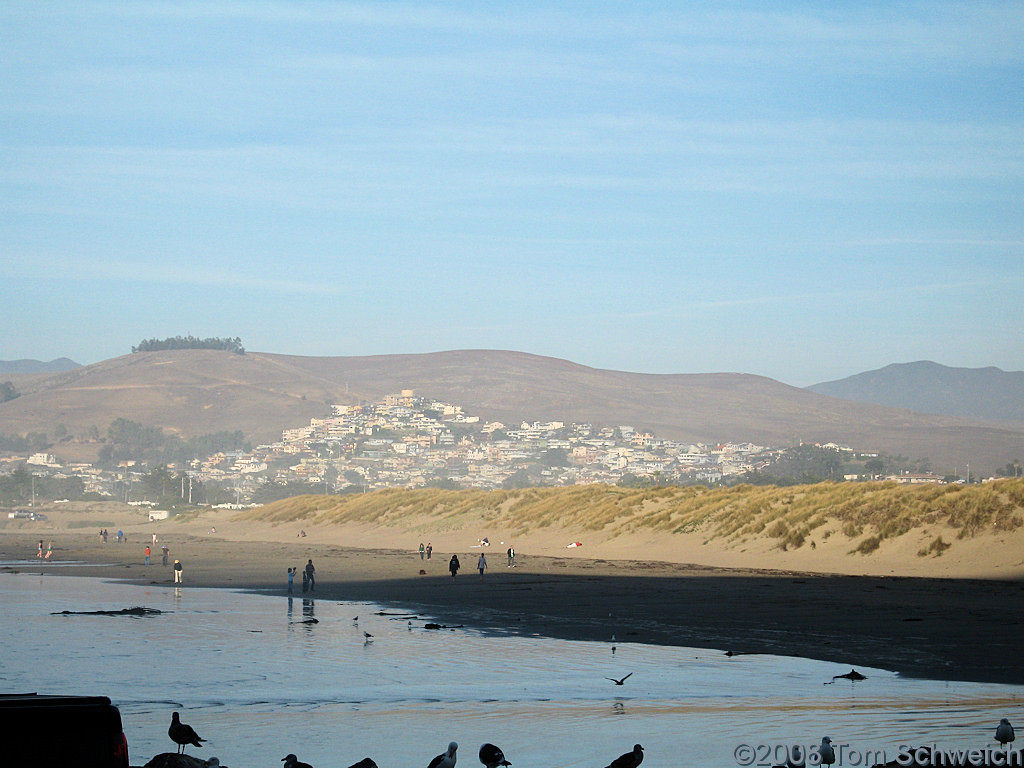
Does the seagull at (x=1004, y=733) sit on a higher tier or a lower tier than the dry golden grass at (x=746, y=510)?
lower

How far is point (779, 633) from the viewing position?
25.1m

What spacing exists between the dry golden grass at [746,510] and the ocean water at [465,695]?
24.3 metres

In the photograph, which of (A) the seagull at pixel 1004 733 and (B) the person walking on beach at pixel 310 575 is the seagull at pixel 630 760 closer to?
(A) the seagull at pixel 1004 733

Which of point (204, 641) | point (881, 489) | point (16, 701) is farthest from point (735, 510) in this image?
point (16, 701)

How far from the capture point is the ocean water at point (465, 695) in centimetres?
1366

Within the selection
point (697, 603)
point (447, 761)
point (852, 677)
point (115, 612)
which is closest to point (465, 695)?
point (852, 677)

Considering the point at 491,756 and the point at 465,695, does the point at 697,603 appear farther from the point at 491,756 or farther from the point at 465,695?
the point at 491,756

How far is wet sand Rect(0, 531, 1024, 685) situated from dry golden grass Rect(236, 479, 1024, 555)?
518 centimetres

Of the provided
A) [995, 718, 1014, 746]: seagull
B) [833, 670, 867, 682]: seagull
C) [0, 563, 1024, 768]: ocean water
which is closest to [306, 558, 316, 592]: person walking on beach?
[0, 563, 1024, 768]: ocean water

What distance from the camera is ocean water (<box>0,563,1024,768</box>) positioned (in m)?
13.7

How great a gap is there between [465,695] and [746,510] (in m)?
37.6

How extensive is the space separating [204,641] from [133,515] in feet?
360

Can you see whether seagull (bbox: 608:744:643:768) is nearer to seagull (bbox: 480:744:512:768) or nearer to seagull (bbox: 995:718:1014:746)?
seagull (bbox: 480:744:512:768)

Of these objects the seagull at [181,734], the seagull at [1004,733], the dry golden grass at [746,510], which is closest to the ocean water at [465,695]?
the seagull at [181,734]
